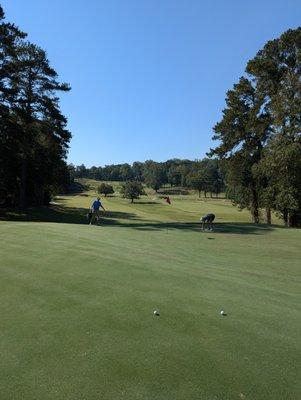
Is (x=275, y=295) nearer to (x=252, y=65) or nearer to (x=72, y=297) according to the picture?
(x=72, y=297)

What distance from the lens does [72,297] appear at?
988cm

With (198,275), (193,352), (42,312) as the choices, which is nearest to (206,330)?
(193,352)

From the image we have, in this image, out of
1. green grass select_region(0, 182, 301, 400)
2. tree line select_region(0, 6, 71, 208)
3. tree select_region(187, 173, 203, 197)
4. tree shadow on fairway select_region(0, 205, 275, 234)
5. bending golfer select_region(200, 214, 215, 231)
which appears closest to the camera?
green grass select_region(0, 182, 301, 400)

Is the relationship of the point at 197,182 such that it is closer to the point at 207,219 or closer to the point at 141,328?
the point at 207,219

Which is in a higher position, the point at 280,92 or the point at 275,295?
the point at 280,92

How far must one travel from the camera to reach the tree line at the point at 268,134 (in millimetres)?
41594

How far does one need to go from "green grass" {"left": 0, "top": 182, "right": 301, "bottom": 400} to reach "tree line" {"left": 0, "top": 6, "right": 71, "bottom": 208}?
91.9 ft

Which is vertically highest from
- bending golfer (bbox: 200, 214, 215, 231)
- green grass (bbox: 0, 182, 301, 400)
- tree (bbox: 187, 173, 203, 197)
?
tree (bbox: 187, 173, 203, 197)

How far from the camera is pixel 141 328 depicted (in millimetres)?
8219

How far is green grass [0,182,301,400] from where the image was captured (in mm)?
6289

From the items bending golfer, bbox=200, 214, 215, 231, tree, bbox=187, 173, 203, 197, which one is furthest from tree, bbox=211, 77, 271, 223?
tree, bbox=187, 173, 203, 197

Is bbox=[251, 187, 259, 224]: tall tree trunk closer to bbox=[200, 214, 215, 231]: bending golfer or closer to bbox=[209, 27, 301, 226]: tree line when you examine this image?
bbox=[209, 27, 301, 226]: tree line

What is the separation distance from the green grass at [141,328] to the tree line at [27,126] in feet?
91.9

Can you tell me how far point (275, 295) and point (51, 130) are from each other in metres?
41.5
